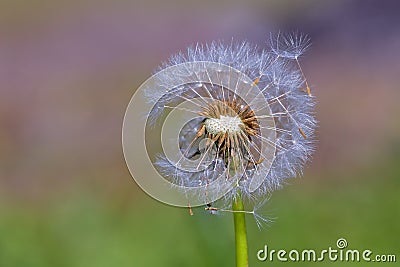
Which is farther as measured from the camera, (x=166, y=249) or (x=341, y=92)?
(x=341, y=92)

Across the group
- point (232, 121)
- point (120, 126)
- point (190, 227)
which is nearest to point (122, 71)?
point (120, 126)

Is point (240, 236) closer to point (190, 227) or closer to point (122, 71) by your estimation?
point (190, 227)

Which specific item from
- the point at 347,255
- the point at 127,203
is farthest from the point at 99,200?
the point at 347,255

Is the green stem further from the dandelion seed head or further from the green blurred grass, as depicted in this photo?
the green blurred grass

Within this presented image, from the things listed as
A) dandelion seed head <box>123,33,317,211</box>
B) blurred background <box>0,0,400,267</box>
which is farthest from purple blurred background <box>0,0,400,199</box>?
dandelion seed head <box>123,33,317,211</box>

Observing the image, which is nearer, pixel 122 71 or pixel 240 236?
pixel 240 236

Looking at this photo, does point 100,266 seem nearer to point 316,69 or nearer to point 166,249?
point 166,249
